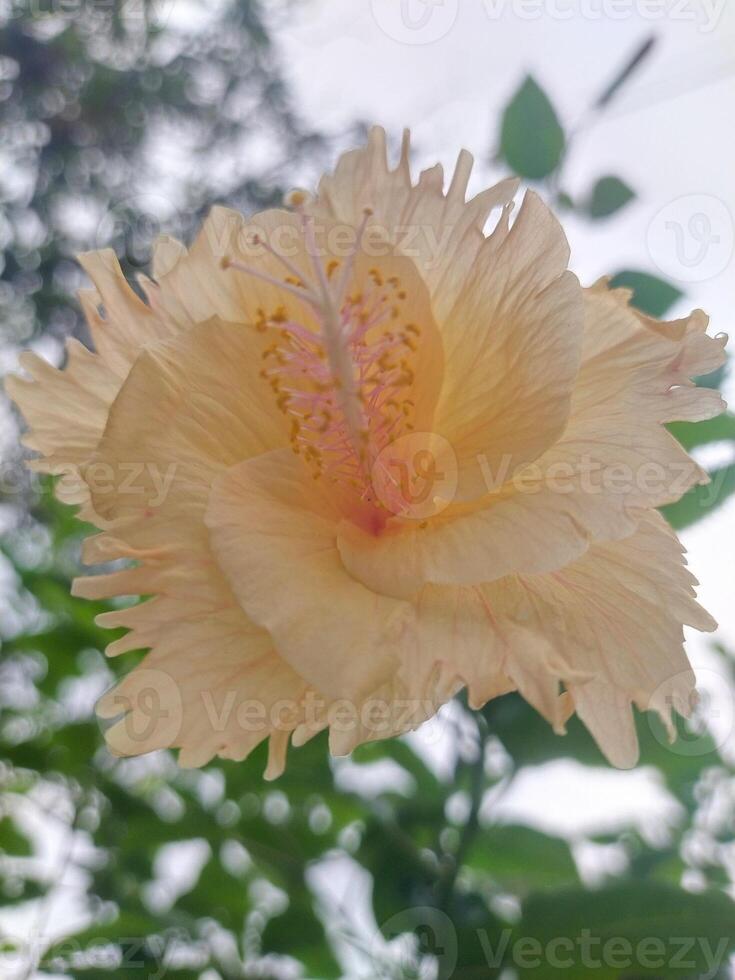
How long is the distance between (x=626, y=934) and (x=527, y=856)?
0.91ft

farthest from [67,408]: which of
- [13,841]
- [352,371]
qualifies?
[13,841]

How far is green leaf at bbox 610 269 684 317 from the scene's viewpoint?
970mm

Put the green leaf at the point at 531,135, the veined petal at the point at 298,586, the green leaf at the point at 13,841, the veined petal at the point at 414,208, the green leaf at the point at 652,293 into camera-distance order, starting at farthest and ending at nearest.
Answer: the green leaf at the point at 13,841
the green leaf at the point at 531,135
the green leaf at the point at 652,293
the veined petal at the point at 414,208
the veined petal at the point at 298,586

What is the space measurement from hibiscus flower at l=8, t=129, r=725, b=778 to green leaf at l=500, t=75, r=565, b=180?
0.32 meters

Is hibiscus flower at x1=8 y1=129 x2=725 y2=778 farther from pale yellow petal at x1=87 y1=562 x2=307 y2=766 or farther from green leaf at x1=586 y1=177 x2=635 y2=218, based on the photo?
green leaf at x1=586 y1=177 x2=635 y2=218

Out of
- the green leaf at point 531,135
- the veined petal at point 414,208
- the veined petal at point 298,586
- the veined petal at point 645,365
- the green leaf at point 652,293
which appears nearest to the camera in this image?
the veined petal at point 298,586

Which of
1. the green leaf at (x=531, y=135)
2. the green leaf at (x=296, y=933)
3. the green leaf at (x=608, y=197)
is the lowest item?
the green leaf at (x=296, y=933)

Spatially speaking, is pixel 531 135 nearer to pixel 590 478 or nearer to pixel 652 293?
pixel 652 293

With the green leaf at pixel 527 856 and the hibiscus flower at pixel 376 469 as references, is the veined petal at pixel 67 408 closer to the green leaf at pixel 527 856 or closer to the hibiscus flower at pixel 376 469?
the hibiscus flower at pixel 376 469

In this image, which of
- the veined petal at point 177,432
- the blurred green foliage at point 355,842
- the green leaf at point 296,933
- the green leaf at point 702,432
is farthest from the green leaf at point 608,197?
the green leaf at point 296,933

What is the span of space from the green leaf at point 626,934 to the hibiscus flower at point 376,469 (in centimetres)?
25

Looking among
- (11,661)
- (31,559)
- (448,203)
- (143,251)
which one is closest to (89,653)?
(31,559)

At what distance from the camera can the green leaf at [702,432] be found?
90cm

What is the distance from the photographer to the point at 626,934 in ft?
2.56
